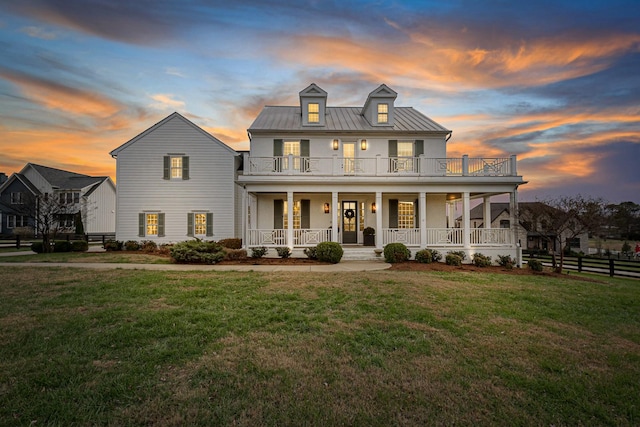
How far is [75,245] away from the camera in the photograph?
56.4ft

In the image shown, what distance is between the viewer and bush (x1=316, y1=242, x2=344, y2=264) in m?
12.8

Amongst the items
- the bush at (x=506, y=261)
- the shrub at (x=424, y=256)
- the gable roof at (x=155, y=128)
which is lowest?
the bush at (x=506, y=261)

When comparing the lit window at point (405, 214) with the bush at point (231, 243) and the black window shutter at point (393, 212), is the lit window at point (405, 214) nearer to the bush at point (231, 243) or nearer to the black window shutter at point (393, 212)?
the black window shutter at point (393, 212)

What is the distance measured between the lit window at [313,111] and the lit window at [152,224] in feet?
39.8

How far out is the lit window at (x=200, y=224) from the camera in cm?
1842

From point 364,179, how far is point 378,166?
4.62ft

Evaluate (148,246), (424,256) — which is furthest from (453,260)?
(148,246)

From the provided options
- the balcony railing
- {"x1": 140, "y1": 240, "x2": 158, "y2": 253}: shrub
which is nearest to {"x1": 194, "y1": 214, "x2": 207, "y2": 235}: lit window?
{"x1": 140, "y1": 240, "x2": 158, "y2": 253}: shrub

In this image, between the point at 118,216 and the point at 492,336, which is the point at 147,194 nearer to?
the point at 118,216

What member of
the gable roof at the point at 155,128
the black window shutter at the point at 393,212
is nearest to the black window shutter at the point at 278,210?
the gable roof at the point at 155,128

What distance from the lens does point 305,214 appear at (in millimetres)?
16734

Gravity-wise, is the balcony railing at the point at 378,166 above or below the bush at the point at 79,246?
above

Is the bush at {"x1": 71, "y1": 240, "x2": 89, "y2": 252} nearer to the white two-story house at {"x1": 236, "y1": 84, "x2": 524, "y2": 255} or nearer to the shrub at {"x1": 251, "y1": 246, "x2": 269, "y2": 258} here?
the white two-story house at {"x1": 236, "y1": 84, "x2": 524, "y2": 255}

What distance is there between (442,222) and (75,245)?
2284cm
